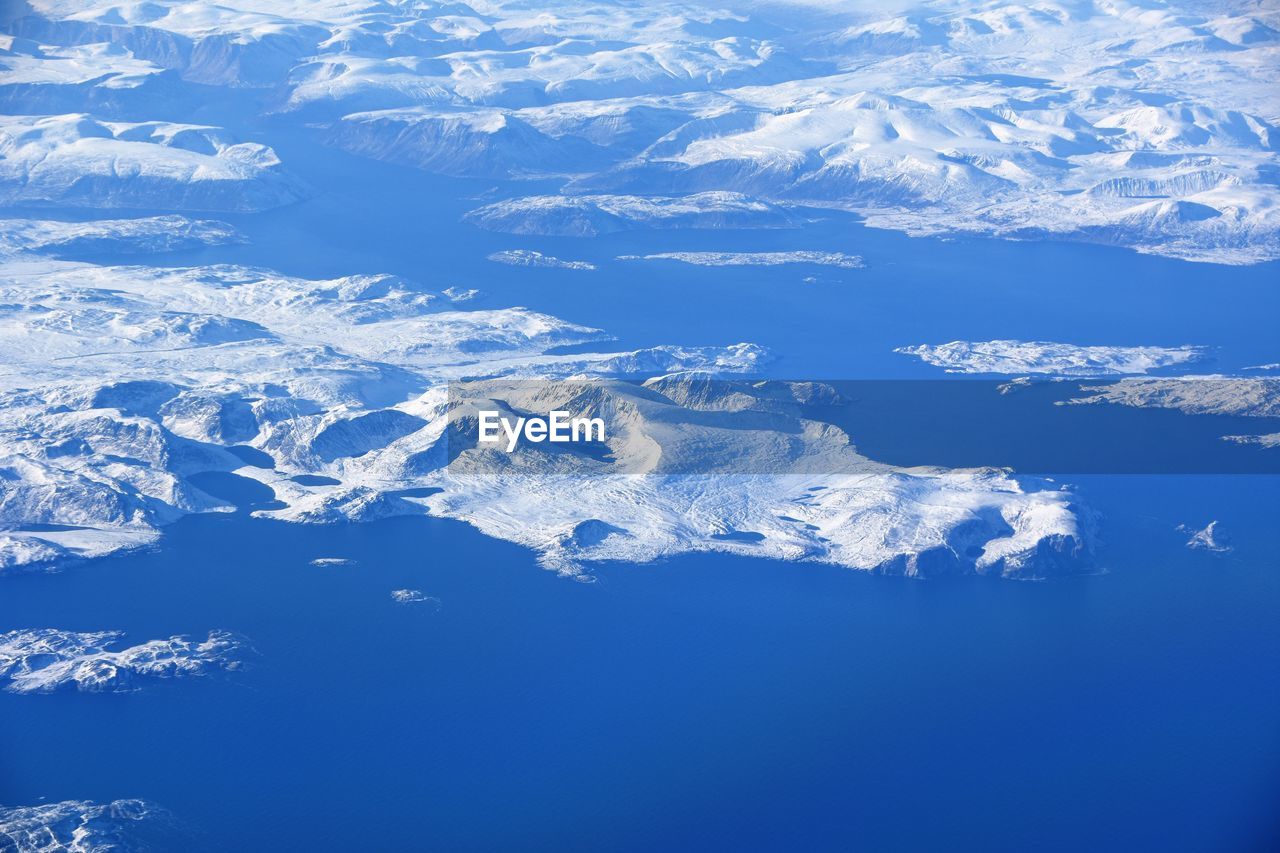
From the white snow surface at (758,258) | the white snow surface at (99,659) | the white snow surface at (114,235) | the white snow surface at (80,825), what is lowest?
the white snow surface at (80,825)

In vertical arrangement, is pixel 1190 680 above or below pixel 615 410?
below

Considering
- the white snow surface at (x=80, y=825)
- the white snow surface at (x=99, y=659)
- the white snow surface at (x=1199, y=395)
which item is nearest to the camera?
the white snow surface at (x=80, y=825)

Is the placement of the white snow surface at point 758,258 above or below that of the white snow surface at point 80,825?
above

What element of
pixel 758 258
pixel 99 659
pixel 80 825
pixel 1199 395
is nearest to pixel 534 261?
pixel 758 258

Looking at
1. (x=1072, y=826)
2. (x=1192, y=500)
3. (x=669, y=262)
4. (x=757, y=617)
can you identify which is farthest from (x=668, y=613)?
(x=669, y=262)

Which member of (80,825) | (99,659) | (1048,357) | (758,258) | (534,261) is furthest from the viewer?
(758,258)

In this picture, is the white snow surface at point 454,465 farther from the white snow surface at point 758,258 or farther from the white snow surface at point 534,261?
the white snow surface at point 758,258

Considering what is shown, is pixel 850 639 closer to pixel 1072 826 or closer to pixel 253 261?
pixel 1072 826

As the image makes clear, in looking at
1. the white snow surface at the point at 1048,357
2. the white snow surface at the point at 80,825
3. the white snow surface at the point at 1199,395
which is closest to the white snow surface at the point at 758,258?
the white snow surface at the point at 1048,357

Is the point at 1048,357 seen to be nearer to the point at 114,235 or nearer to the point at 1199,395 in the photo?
the point at 1199,395
